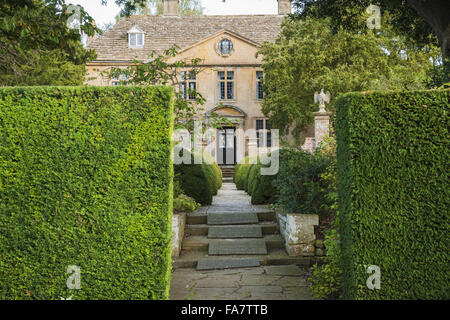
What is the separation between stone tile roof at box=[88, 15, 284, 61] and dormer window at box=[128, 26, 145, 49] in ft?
1.14

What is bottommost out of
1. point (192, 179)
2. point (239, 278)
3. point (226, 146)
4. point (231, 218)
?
point (239, 278)

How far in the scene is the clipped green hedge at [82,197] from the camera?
3.74m

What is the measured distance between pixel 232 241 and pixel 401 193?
12.4 feet

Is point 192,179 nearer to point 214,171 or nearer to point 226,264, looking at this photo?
point 226,264

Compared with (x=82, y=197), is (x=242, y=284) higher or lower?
lower

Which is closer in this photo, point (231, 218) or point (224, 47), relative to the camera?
point (231, 218)

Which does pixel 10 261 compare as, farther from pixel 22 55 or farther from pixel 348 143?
pixel 22 55

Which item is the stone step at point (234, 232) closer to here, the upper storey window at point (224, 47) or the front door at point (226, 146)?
the front door at point (226, 146)

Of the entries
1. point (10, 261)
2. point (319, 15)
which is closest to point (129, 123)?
point (10, 261)

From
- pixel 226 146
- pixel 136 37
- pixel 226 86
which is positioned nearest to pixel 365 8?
pixel 226 86

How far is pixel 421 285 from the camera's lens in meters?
3.57

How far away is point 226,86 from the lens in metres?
26.6

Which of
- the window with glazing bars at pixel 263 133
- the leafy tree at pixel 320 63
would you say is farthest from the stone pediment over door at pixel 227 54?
the leafy tree at pixel 320 63

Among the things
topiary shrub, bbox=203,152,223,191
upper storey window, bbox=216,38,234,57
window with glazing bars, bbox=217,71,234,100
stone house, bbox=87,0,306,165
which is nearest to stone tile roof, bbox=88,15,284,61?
stone house, bbox=87,0,306,165
